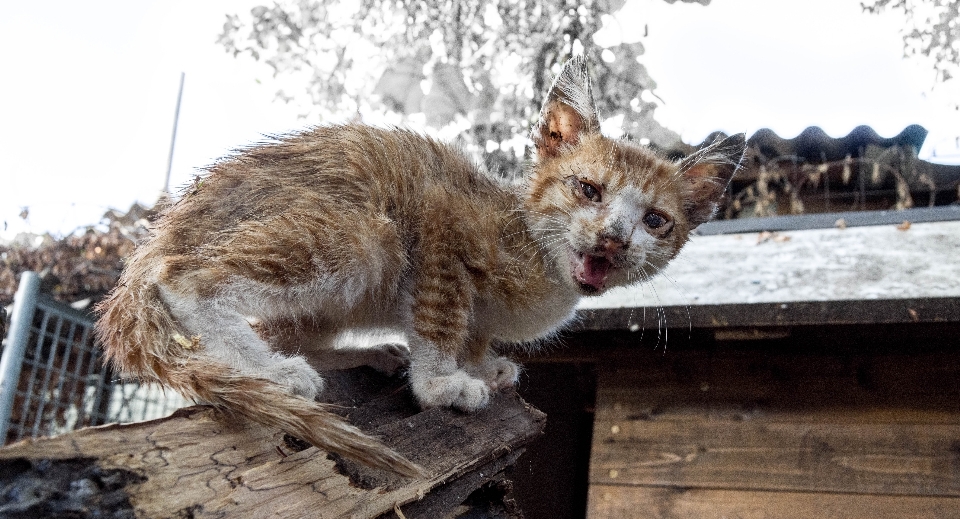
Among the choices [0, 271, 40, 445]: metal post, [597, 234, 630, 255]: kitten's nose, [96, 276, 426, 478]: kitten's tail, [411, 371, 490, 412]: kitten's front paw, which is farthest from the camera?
[0, 271, 40, 445]: metal post

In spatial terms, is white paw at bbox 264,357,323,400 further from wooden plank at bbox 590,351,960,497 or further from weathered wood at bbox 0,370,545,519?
wooden plank at bbox 590,351,960,497

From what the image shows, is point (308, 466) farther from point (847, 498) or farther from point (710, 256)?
point (710, 256)

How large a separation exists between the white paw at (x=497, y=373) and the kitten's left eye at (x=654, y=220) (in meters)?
0.53

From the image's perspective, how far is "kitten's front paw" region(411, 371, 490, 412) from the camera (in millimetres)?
1575

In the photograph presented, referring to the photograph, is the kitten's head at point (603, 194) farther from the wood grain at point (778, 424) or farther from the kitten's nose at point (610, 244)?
the wood grain at point (778, 424)

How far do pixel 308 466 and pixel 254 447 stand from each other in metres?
0.10

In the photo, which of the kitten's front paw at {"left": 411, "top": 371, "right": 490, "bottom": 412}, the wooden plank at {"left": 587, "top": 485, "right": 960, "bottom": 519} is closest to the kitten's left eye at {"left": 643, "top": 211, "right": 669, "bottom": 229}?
the kitten's front paw at {"left": 411, "top": 371, "right": 490, "bottom": 412}

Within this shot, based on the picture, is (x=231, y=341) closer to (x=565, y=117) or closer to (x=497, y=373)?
(x=497, y=373)

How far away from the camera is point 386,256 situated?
1.61 meters

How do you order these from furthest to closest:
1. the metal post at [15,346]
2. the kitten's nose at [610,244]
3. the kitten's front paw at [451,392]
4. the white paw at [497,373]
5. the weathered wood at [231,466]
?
1. the metal post at [15,346]
2. the white paw at [497,373]
3. the kitten's nose at [610,244]
4. the kitten's front paw at [451,392]
5. the weathered wood at [231,466]

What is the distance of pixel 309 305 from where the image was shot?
1.53 m

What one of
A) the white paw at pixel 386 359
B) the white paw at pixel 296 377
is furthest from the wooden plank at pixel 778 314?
the white paw at pixel 296 377

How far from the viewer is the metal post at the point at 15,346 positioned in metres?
2.27

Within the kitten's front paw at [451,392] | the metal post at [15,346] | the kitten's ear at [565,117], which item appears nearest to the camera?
the kitten's front paw at [451,392]
